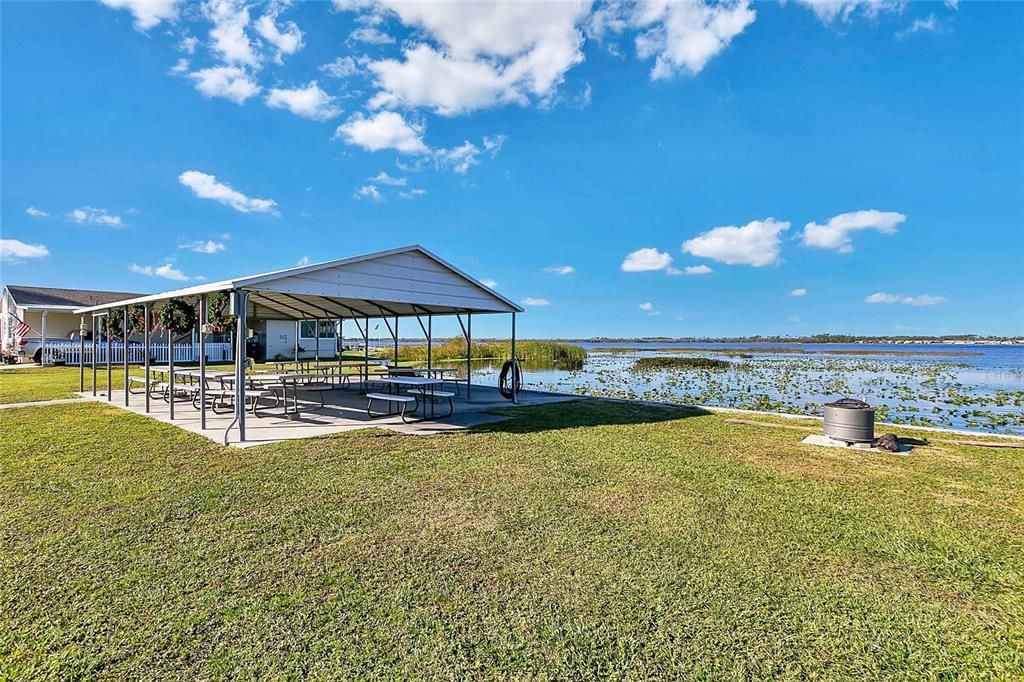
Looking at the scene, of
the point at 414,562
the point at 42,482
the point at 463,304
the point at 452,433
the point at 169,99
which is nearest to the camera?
the point at 414,562

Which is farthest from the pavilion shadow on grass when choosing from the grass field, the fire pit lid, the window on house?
the window on house

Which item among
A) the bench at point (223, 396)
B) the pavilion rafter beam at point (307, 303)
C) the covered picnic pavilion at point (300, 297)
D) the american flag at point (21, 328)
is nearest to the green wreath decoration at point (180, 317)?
the covered picnic pavilion at point (300, 297)

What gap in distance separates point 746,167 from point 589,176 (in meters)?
6.45

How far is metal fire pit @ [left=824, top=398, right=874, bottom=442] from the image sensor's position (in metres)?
6.23

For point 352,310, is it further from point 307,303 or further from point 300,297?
point 300,297

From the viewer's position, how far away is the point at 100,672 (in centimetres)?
195

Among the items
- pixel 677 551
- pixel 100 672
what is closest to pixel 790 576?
pixel 677 551

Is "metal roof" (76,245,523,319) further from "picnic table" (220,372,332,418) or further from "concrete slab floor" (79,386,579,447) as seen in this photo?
"concrete slab floor" (79,386,579,447)

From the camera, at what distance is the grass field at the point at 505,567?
208 centimetres

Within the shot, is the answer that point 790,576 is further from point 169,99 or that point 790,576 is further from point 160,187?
point 160,187

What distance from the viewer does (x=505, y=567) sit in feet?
9.44

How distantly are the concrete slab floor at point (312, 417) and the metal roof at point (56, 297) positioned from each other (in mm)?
13986

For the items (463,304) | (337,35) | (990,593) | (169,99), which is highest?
(337,35)

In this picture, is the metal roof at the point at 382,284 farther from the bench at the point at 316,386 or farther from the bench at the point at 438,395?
the bench at the point at 316,386
